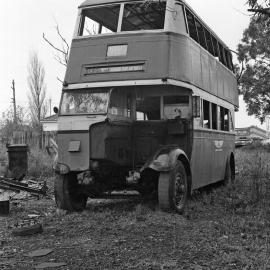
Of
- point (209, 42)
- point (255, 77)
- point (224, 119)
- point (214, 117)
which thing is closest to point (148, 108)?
point (214, 117)

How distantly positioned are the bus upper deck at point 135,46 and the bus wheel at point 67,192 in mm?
1839

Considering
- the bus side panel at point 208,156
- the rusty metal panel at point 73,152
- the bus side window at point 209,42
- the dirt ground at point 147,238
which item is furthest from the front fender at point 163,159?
the bus side window at point 209,42

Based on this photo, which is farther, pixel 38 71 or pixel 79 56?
pixel 38 71

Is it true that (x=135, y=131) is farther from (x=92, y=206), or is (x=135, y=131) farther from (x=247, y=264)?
(x=247, y=264)

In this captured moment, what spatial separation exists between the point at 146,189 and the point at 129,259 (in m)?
3.79

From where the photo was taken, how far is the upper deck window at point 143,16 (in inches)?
408

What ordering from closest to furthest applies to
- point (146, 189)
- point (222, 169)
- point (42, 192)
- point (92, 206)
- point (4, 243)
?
point (4, 243)
point (146, 189)
point (92, 206)
point (42, 192)
point (222, 169)

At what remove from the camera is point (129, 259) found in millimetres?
6246

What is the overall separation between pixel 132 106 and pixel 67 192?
2253 millimetres

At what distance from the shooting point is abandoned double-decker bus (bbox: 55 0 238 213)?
9.33m

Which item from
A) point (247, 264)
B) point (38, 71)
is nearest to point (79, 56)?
point (247, 264)

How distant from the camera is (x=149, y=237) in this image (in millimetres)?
7391

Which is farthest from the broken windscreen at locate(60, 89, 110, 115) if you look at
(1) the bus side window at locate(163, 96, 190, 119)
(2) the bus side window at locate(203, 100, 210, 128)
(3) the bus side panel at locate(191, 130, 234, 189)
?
(2) the bus side window at locate(203, 100, 210, 128)

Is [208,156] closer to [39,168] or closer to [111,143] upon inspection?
[111,143]
